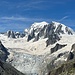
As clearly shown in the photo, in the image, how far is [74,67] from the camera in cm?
16925

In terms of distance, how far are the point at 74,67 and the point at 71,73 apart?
69.0ft

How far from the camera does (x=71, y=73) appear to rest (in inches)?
5846

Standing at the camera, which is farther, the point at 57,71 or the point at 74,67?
the point at 57,71

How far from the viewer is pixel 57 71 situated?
19612 centimetres

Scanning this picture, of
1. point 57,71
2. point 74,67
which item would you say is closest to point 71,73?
point 74,67

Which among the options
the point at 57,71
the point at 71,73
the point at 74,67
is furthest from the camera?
the point at 57,71

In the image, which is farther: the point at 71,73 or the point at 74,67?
the point at 74,67

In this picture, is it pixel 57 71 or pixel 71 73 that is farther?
pixel 57 71

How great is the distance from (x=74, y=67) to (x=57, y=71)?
91.7 ft

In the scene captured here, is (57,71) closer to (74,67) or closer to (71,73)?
(74,67)

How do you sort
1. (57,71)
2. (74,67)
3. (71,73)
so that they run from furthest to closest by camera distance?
(57,71) < (74,67) < (71,73)
